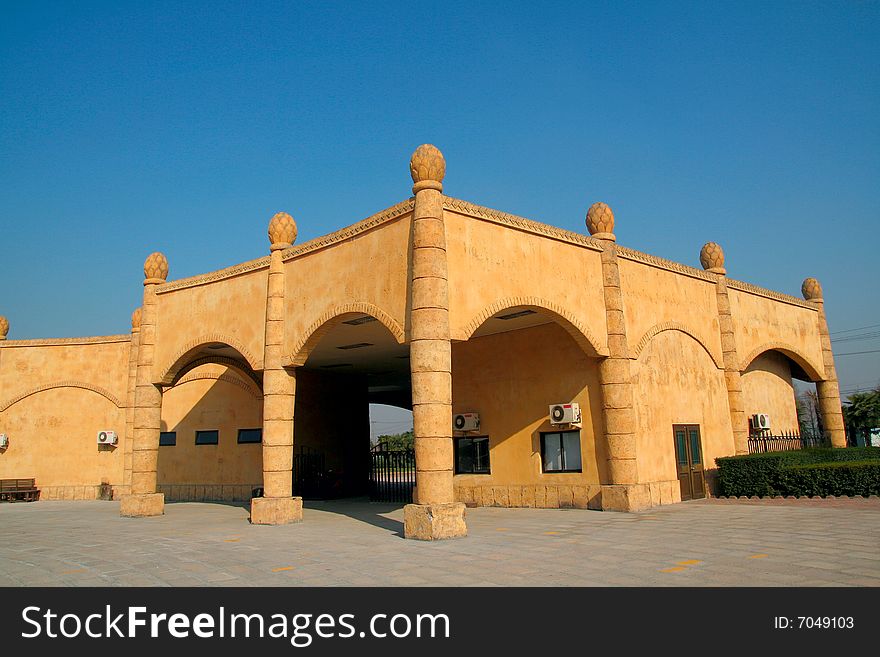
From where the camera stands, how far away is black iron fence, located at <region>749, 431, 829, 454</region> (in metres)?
20.0

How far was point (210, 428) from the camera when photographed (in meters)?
23.8

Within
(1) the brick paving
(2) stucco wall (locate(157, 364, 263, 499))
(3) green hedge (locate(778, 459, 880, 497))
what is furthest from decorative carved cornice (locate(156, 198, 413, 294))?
(3) green hedge (locate(778, 459, 880, 497))

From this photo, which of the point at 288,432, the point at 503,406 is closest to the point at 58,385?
the point at 288,432

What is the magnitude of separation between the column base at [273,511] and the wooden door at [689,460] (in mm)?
9754

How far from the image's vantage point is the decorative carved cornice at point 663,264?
16.7 m

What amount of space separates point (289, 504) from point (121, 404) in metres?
12.9

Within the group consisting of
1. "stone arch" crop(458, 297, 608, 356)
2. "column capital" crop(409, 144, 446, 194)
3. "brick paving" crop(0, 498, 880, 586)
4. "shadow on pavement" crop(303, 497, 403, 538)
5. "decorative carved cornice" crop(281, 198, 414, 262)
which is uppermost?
"column capital" crop(409, 144, 446, 194)

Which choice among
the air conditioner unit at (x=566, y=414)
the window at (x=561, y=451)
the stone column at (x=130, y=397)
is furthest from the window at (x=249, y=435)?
the air conditioner unit at (x=566, y=414)

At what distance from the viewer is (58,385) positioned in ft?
82.2

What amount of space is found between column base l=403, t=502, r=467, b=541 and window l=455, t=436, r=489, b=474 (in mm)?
6145

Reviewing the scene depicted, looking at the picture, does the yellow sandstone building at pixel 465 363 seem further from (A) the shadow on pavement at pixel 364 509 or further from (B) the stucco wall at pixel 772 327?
(A) the shadow on pavement at pixel 364 509

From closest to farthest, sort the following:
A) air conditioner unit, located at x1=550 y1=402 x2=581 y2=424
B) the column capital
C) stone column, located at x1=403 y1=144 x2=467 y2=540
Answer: stone column, located at x1=403 y1=144 x2=467 y2=540, the column capital, air conditioner unit, located at x1=550 y1=402 x2=581 y2=424

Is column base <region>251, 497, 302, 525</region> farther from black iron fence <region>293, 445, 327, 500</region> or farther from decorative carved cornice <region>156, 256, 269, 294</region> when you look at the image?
black iron fence <region>293, 445, 327, 500</region>
